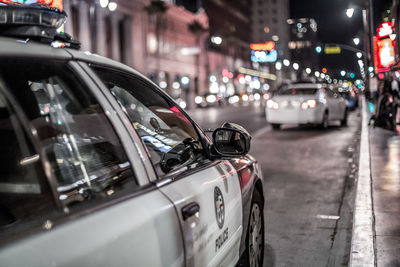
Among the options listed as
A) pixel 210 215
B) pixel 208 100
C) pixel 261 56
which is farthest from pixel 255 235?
pixel 261 56

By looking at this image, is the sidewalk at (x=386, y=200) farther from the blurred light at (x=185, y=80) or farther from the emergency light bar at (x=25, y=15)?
the blurred light at (x=185, y=80)

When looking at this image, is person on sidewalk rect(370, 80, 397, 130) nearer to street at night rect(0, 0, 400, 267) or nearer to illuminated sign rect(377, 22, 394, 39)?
street at night rect(0, 0, 400, 267)

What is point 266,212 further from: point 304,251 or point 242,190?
point 242,190

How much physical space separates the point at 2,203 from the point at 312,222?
4.91 m

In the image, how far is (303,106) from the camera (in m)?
18.8

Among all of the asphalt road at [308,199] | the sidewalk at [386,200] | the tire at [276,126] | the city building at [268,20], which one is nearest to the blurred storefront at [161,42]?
the tire at [276,126]

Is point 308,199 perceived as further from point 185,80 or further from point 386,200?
point 185,80

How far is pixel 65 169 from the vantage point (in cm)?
221

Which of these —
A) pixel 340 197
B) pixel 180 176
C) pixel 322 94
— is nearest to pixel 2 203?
pixel 180 176

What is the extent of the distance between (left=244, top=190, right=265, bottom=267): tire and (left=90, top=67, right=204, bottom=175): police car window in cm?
81

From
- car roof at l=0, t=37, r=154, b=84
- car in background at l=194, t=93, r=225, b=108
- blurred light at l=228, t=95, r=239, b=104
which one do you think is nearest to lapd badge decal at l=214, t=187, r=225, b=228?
car roof at l=0, t=37, r=154, b=84

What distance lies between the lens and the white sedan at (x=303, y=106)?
1875 centimetres

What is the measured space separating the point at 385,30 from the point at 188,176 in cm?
2650

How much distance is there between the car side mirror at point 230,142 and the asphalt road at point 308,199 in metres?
1.67
